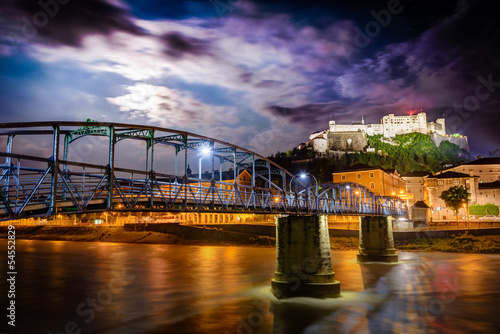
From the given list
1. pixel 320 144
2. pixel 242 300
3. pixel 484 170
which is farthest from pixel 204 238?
pixel 320 144

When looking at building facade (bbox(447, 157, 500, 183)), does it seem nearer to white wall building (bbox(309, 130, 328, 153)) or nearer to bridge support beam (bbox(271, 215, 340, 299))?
white wall building (bbox(309, 130, 328, 153))

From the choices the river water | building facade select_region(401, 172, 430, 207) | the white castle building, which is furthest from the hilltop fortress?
the river water

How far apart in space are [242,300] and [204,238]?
4797cm

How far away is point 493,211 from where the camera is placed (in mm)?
84938

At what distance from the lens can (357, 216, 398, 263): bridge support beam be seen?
40.3 m

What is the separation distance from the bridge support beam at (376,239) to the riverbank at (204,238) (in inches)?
650

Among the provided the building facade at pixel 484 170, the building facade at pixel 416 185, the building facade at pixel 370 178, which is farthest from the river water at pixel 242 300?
the building facade at pixel 484 170

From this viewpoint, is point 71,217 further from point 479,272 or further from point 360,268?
point 479,272

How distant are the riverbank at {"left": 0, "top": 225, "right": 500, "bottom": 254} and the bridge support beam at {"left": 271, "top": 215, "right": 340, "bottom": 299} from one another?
3749 cm

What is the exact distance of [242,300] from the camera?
24.6 metres

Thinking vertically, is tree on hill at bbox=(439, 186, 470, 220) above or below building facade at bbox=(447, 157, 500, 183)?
below

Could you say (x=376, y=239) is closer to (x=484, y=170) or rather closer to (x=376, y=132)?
(x=484, y=170)

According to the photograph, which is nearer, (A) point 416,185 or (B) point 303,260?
(B) point 303,260

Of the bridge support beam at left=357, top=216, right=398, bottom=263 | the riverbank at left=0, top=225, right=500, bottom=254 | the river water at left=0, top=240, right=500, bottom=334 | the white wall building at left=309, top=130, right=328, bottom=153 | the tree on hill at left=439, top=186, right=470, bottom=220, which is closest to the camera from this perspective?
the river water at left=0, top=240, right=500, bottom=334
